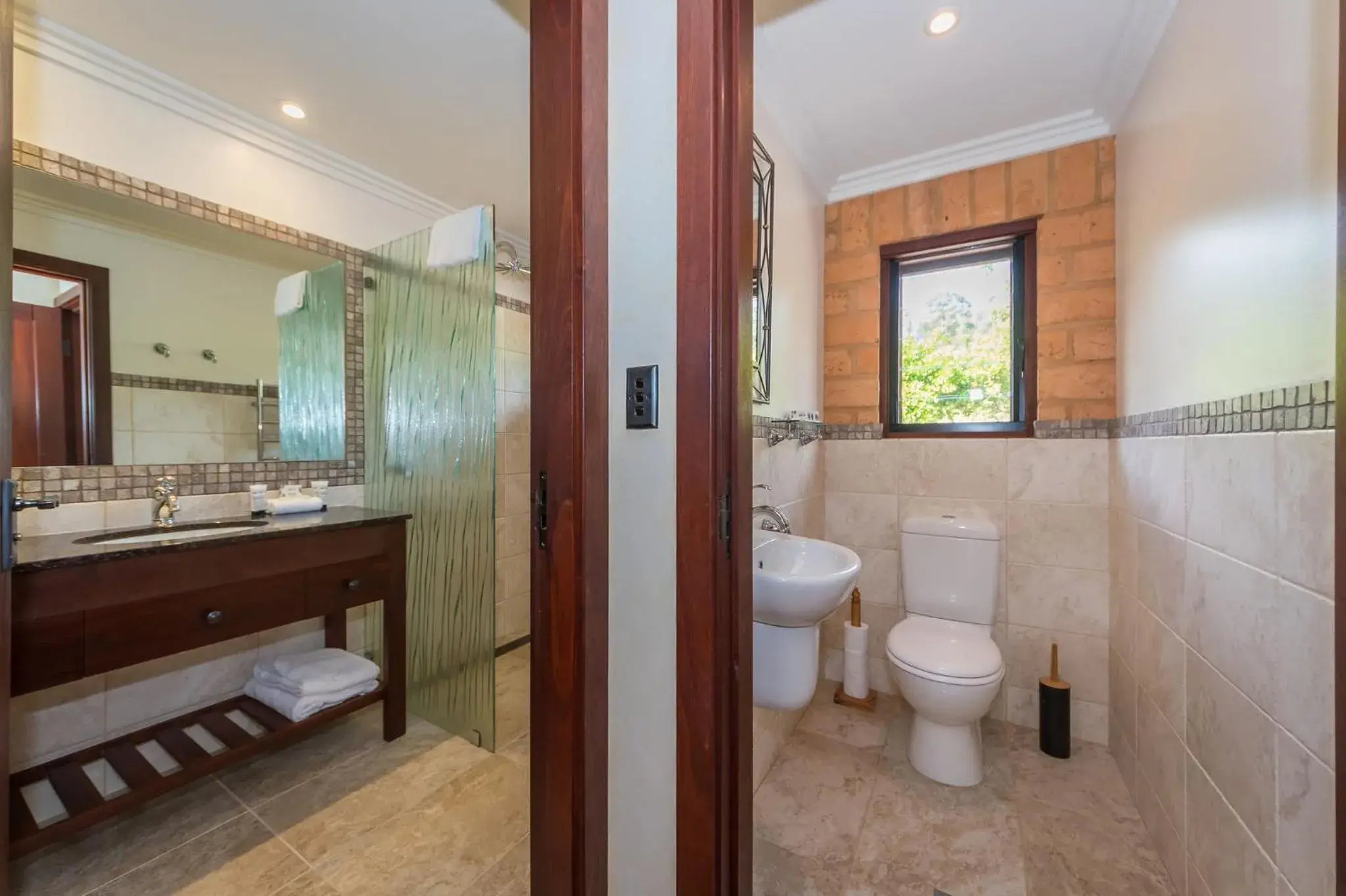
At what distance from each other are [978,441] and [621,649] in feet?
6.46

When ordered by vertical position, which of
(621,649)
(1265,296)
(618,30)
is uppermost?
(618,30)

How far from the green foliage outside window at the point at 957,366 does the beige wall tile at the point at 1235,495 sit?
989 millimetres

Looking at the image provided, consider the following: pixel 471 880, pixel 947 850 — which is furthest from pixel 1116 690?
pixel 471 880

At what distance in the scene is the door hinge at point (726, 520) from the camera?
2.49 ft

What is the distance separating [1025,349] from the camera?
215 centimetres

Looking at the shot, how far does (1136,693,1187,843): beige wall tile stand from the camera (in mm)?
1278

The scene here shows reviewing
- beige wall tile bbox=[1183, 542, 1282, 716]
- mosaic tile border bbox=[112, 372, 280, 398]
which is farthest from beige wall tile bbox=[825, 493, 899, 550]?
mosaic tile border bbox=[112, 372, 280, 398]

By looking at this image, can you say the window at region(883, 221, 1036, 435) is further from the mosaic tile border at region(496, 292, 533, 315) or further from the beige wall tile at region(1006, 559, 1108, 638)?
the mosaic tile border at region(496, 292, 533, 315)

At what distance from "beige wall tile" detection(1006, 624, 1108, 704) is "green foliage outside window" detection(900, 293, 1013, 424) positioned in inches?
36.0

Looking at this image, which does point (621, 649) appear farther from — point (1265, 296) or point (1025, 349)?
point (1025, 349)

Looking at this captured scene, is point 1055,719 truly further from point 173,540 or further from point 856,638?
point 173,540

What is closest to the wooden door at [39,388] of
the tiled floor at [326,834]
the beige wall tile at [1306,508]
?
the tiled floor at [326,834]

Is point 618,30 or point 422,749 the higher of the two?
point 618,30

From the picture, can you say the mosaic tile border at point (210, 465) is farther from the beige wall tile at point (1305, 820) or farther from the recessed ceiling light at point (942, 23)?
the beige wall tile at point (1305, 820)
